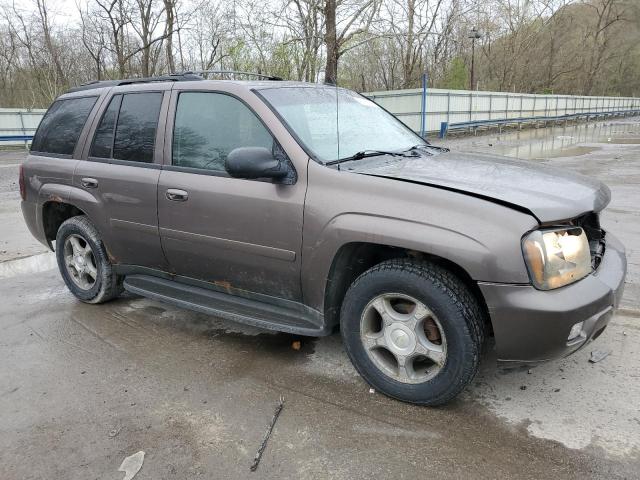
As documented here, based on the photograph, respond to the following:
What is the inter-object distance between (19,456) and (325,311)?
1725 mm

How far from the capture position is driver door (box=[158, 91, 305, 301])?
3125mm

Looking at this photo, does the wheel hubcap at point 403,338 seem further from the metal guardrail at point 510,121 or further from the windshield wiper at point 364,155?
the metal guardrail at point 510,121

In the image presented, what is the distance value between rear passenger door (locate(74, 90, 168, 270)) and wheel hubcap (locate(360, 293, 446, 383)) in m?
1.71

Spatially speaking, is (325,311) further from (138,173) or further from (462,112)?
(462,112)

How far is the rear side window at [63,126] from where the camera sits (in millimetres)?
4355

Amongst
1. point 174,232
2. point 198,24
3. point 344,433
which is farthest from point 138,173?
point 198,24

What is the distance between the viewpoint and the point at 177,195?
3.53m

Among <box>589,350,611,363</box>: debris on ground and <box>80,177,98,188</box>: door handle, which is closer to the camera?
<box>589,350,611,363</box>: debris on ground

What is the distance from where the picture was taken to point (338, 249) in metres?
2.91

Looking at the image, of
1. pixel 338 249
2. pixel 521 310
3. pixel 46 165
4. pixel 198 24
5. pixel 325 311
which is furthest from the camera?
pixel 198 24

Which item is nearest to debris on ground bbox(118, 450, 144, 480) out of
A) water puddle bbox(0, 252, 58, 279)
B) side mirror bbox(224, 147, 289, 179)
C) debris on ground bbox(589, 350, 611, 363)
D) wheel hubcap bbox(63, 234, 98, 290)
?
side mirror bbox(224, 147, 289, 179)

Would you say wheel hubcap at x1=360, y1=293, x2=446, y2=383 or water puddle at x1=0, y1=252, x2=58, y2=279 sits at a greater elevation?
wheel hubcap at x1=360, y1=293, x2=446, y2=383

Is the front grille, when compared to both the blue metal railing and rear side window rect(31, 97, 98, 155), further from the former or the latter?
the blue metal railing

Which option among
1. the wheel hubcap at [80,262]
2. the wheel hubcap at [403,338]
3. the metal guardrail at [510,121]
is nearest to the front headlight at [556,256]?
the wheel hubcap at [403,338]
